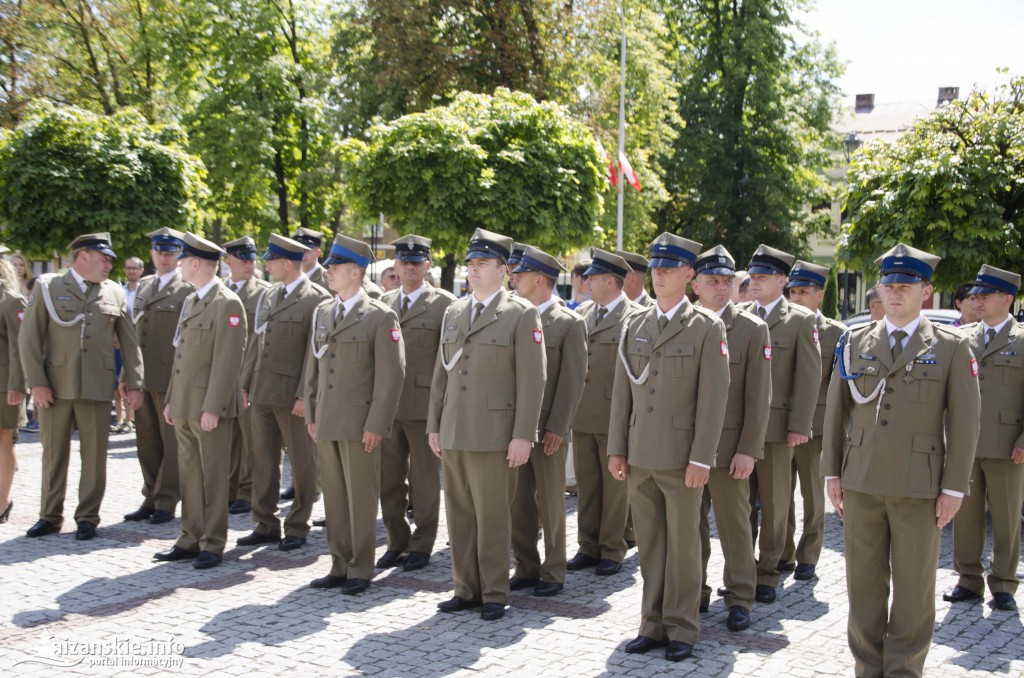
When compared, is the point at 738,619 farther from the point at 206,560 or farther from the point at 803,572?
the point at 206,560

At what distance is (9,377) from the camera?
28.5ft

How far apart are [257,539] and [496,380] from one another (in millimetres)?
3048

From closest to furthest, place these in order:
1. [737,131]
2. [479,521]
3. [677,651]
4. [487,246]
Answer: [677,651], [479,521], [487,246], [737,131]

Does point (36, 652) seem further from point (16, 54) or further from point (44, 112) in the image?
point (16, 54)

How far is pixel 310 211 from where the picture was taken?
28.2 m

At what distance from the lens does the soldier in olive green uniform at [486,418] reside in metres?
6.31

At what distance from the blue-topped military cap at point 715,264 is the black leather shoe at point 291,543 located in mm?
3898

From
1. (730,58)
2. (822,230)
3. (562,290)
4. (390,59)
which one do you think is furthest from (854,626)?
(562,290)

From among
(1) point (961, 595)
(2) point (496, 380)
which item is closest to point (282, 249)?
(2) point (496, 380)

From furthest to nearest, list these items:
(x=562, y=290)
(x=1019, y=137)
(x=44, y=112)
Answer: (x=562, y=290)
(x=44, y=112)
(x=1019, y=137)

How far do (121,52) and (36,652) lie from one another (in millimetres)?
24694

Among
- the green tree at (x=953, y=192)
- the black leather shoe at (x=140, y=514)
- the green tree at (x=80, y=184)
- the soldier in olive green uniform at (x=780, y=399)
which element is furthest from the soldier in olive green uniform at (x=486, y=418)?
the green tree at (x=80, y=184)

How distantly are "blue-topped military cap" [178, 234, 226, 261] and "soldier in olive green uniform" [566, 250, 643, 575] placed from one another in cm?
285

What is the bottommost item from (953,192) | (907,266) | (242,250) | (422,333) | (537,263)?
(422,333)
